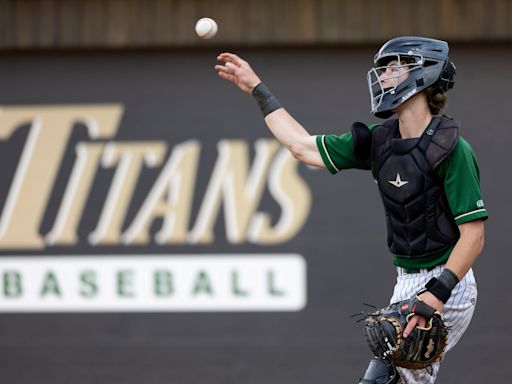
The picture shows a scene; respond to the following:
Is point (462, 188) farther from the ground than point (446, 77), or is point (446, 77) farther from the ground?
point (446, 77)

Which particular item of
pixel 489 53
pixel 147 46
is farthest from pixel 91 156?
pixel 489 53

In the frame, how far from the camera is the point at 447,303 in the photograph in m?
5.05

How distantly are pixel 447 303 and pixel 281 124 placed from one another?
1.17m

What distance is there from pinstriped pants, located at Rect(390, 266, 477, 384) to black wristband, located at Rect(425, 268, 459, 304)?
223 millimetres

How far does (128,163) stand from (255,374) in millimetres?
1920

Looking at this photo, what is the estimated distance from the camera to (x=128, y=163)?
8.70 m

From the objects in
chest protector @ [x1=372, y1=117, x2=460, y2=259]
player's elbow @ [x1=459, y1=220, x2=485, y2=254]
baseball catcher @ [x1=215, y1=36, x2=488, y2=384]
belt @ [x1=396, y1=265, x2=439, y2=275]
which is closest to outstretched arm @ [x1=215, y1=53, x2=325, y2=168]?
baseball catcher @ [x1=215, y1=36, x2=488, y2=384]

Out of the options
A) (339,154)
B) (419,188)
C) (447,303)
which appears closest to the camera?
(419,188)

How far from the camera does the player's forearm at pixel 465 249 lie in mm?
4816

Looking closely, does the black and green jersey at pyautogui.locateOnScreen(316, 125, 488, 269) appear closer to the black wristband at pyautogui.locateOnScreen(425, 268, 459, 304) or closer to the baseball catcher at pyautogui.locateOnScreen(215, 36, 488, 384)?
the baseball catcher at pyautogui.locateOnScreen(215, 36, 488, 384)

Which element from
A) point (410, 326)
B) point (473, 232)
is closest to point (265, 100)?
point (473, 232)

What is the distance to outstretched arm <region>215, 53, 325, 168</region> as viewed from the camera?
536cm

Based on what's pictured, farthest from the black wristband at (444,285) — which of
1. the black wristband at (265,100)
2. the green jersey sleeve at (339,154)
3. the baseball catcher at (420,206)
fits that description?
the black wristband at (265,100)

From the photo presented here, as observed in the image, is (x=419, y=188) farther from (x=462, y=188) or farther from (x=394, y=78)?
(x=394, y=78)
